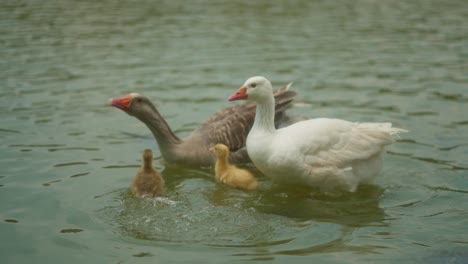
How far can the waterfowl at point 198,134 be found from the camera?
25.6ft

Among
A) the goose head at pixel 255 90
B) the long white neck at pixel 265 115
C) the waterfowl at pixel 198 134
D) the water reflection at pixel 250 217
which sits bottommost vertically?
Result: the water reflection at pixel 250 217

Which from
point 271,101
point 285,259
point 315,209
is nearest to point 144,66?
point 271,101

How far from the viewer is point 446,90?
10773 mm

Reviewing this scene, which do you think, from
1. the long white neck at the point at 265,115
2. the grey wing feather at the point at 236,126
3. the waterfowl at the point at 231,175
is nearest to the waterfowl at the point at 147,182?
the waterfowl at the point at 231,175

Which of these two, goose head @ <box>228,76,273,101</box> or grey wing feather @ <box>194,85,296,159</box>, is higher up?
goose head @ <box>228,76,273,101</box>

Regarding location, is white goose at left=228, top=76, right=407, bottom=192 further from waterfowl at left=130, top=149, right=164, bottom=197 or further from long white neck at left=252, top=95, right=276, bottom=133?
waterfowl at left=130, top=149, right=164, bottom=197

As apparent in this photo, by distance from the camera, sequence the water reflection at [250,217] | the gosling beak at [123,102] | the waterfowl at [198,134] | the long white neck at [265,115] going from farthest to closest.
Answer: the waterfowl at [198,134] < the gosling beak at [123,102] < the long white neck at [265,115] < the water reflection at [250,217]

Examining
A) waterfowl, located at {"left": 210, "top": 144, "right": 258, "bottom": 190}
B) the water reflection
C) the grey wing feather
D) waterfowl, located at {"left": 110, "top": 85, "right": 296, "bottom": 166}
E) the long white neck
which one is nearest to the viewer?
the water reflection

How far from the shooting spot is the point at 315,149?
21.2ft

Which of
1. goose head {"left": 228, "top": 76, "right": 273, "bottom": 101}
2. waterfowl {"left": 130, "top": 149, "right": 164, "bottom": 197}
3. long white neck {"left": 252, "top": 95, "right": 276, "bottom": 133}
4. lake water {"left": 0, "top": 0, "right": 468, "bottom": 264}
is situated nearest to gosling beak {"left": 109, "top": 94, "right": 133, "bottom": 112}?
lake water {"left": 0, "top": 0, "right": 468, "bottom": 264}

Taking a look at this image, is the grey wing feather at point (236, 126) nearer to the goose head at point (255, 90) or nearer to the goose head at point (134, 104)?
the goose head at point (134, 104)

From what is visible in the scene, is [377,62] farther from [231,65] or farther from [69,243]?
[69,243]

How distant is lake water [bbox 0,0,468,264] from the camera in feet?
17.7

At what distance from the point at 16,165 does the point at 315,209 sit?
4005mm
